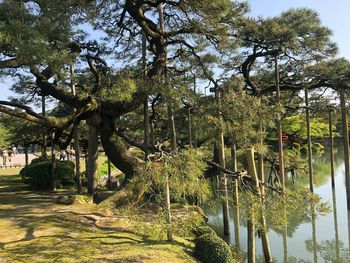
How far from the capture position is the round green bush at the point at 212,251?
28.6ft

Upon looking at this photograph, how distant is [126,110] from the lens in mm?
13227

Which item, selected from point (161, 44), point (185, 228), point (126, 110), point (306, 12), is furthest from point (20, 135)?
point (306, 12)

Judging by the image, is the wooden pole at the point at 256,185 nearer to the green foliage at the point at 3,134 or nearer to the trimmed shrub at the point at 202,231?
the trimmed shrub at the point at 202,231

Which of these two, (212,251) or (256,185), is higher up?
(256,185)

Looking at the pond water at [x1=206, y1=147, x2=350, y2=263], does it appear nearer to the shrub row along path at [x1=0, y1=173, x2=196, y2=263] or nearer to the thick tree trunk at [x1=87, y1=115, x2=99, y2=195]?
the shrub row along path at [x1=0, y1=173, x2=196, y2=263]

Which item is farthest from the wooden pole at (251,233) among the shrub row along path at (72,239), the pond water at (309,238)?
the shrub row along path at (72,239)

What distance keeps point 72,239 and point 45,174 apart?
25.2ft

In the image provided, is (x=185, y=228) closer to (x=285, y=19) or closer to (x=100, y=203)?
(x=100, y=203)

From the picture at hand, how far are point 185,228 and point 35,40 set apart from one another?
5.03m

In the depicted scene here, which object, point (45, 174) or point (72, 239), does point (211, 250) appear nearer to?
point (72, 239)

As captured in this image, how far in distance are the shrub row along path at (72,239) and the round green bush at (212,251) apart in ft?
0.96

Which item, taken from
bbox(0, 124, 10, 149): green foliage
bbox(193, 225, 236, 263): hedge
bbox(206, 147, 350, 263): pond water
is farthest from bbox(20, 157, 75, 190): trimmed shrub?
bbox(193, 225, 236, 263): hedge

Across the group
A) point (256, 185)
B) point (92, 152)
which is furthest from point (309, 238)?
point (92, 152)

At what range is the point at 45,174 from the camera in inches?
627
